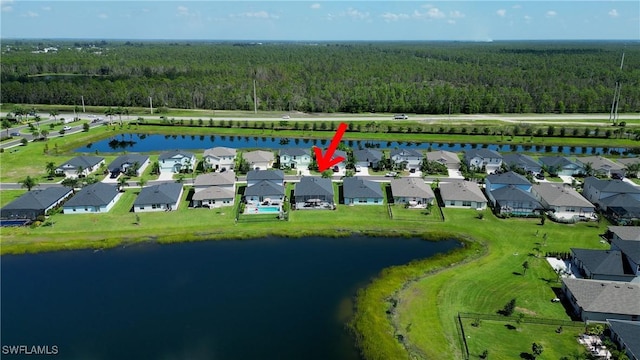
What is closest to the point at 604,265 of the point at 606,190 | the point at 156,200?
the point at 606,190

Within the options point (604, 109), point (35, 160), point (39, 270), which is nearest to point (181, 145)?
point (35, 160)

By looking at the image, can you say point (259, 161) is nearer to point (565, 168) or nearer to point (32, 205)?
point (32, 205)

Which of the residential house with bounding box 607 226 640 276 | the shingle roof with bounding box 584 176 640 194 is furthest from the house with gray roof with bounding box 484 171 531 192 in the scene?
the residential house with bounding box 607 226 640 276

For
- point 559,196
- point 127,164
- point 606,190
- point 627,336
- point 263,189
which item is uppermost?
point 606,190

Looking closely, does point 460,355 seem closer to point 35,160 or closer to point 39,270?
point 39,270


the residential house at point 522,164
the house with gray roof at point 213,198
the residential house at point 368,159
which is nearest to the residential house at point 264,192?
the house with gray roof at point 213,198

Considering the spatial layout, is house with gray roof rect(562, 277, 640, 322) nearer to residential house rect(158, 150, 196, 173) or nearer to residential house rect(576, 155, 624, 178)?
residential house rect(576, 155, 624, 178)
